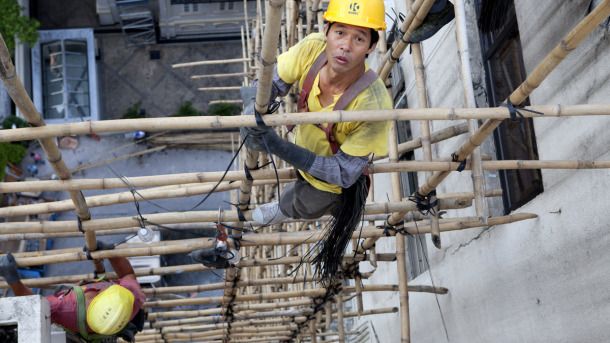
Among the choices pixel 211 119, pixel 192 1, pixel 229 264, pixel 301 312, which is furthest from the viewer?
pixel 192 1

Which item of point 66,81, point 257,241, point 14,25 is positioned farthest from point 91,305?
point 66,81

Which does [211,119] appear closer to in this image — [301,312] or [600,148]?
[600,148]

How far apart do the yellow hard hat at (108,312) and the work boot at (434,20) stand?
252cm

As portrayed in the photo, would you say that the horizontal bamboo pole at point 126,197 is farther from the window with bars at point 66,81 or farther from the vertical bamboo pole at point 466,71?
the window with bars at point 66,81

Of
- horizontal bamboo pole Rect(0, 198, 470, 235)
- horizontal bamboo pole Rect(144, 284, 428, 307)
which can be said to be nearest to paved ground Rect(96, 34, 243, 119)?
horizontal bamboo pole Rect(144, 284, 428, 307)

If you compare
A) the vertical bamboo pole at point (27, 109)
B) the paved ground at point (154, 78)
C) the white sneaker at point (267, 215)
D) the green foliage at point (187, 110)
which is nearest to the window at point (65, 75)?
the paved ground at point (154, 78)

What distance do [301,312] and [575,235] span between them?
138 inches

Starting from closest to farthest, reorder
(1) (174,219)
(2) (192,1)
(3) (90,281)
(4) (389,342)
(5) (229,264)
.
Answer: (1) (174,219)
(5) (229,264)
(3) (90,281)
(4) (389,342)
(2) (192,1)

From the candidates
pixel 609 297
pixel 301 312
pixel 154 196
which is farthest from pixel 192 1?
pixel 609 297

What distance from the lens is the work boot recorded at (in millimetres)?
5148

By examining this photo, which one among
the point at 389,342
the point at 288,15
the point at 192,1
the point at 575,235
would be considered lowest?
the point at 389,342

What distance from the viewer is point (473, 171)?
4969mm

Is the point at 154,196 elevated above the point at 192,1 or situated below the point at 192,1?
below

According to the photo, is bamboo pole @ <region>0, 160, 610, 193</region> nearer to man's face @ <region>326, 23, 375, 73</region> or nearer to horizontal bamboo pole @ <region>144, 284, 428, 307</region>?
man's face @ <region>326, 23, 375, 73</region>
